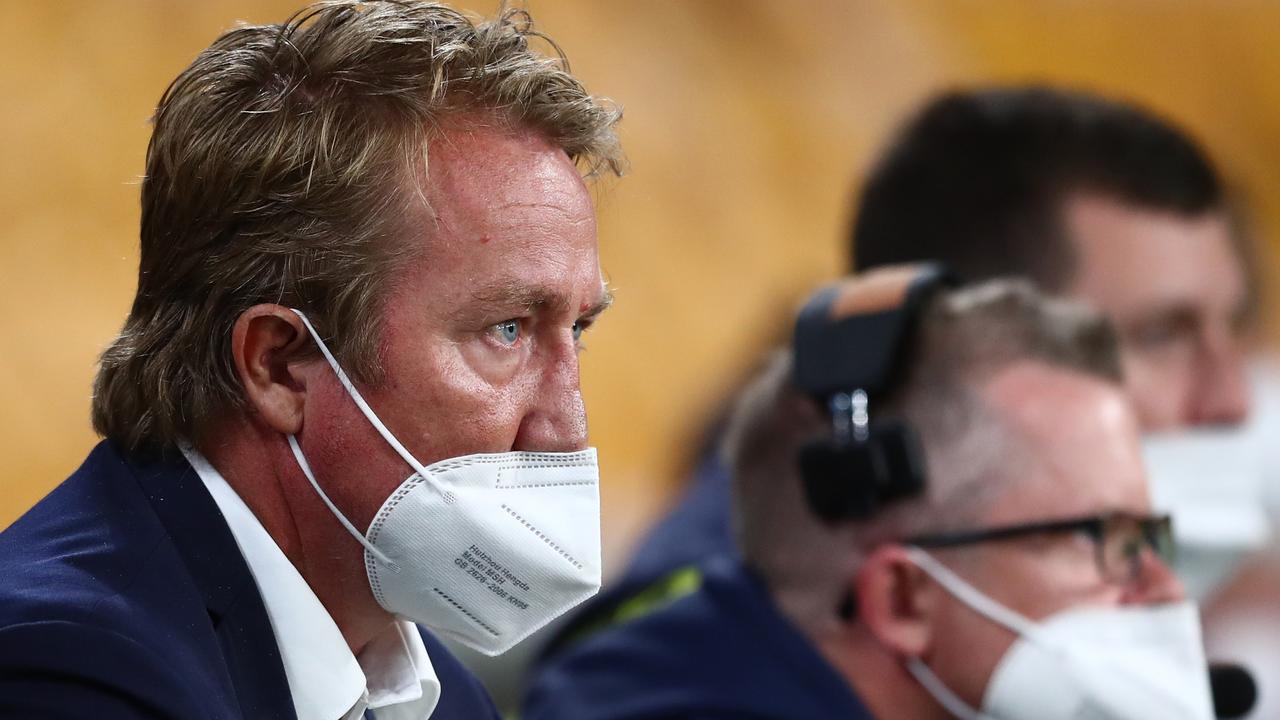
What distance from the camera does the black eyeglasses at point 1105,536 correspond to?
2199 millimetres

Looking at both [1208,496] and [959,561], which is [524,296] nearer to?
[959,561]

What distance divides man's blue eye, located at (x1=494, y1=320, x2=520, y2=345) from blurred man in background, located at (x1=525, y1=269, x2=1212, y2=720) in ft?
3.11

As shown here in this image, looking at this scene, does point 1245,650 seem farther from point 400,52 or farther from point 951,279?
point 400,52

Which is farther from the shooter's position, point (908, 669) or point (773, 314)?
point (773, 314)

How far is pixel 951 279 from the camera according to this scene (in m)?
2.40

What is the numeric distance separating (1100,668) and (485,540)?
1.15 meters

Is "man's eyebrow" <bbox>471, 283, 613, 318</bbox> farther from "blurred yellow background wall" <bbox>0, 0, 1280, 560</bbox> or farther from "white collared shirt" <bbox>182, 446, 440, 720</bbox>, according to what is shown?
"blurred yellow background wall" <bbox>0, 0, 1280, 560</bbox>

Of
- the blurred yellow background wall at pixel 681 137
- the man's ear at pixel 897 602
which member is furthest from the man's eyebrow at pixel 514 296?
the blurred yellow background wall at pixel 681 137

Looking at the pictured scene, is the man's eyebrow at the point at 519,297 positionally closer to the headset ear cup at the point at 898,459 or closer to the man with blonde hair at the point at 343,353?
the man with blonde hair at the point at 343,353

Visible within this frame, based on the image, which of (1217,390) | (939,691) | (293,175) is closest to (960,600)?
(939,691)

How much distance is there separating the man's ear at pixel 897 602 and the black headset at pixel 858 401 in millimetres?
79

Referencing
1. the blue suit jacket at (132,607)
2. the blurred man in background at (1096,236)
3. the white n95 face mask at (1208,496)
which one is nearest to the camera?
the blue suit jacket at (132,607)

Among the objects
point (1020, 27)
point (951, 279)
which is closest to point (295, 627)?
point (951, 279)

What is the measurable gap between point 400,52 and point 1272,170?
7.08m
